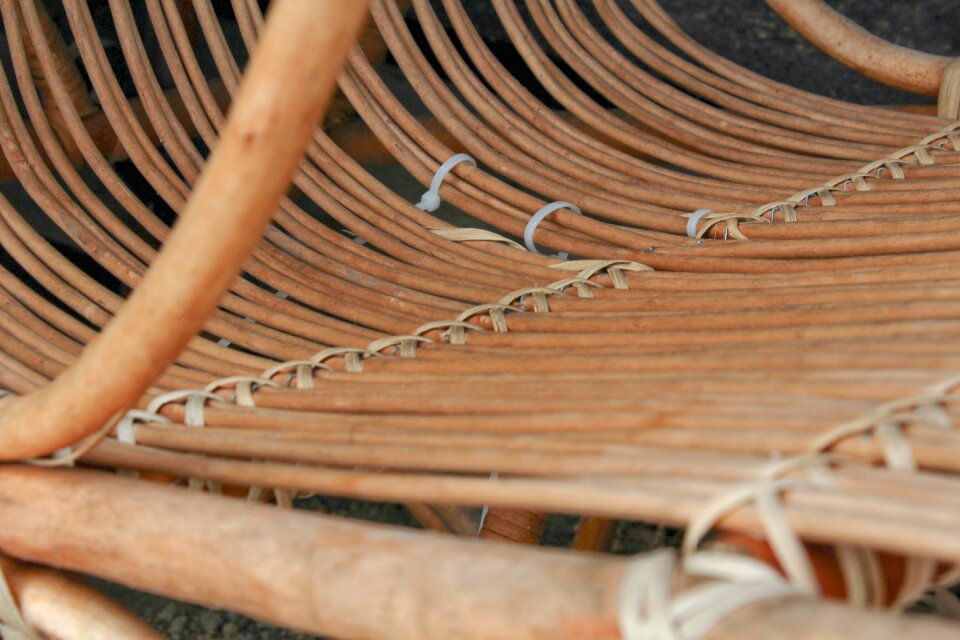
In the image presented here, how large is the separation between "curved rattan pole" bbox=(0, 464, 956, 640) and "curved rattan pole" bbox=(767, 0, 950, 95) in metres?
1.25

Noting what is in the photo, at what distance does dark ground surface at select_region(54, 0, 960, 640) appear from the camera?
207 centimetres

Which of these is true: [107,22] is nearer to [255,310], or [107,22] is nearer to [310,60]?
[255,310]

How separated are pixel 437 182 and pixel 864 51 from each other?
0.66 meters

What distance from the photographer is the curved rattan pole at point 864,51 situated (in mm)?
1540

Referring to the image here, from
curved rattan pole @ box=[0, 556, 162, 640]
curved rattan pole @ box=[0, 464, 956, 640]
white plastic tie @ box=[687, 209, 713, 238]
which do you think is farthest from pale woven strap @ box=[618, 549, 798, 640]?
white plastic tie @ box=[687, 209, 713, 238]

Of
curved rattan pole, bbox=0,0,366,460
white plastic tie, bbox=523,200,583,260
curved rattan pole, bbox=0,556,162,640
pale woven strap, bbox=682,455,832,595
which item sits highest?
white plastic tie, bbox=523,200,583,260

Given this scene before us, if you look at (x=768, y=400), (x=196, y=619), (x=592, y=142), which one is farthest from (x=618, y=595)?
(x=196, y=619)

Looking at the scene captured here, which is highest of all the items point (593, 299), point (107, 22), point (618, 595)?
point (107, 22)

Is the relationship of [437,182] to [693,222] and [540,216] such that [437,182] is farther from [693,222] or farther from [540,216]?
[693,222]

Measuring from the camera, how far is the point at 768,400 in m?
0.69

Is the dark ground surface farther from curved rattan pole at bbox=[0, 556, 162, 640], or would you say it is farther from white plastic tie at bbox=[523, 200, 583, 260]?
curved rattan pole at bbox=[0, 556, 162, 640]

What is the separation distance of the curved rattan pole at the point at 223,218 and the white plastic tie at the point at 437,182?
80 cm

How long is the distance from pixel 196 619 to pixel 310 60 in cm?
147

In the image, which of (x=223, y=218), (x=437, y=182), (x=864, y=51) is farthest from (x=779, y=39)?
(x=223, y=218)
